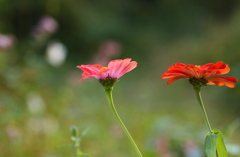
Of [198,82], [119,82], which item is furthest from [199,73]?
[119,82]

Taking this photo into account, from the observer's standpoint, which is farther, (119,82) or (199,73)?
(119,82)

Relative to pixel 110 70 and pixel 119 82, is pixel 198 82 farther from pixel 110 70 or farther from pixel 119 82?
pixel 119 82

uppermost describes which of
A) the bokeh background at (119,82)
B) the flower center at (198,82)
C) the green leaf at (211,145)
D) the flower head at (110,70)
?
the bokeh background at (119,82)

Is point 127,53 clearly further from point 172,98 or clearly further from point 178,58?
point 172,98

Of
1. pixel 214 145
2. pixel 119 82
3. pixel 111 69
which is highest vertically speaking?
pixel 119 82

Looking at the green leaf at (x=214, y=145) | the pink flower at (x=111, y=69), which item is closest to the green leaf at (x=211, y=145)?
the green leaf at (x=214, y=145)

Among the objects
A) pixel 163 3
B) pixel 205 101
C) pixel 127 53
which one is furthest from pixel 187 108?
pixel 163 3

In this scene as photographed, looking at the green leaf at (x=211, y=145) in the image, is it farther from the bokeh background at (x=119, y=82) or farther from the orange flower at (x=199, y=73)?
the bokeh background at (x=119, y=82)
